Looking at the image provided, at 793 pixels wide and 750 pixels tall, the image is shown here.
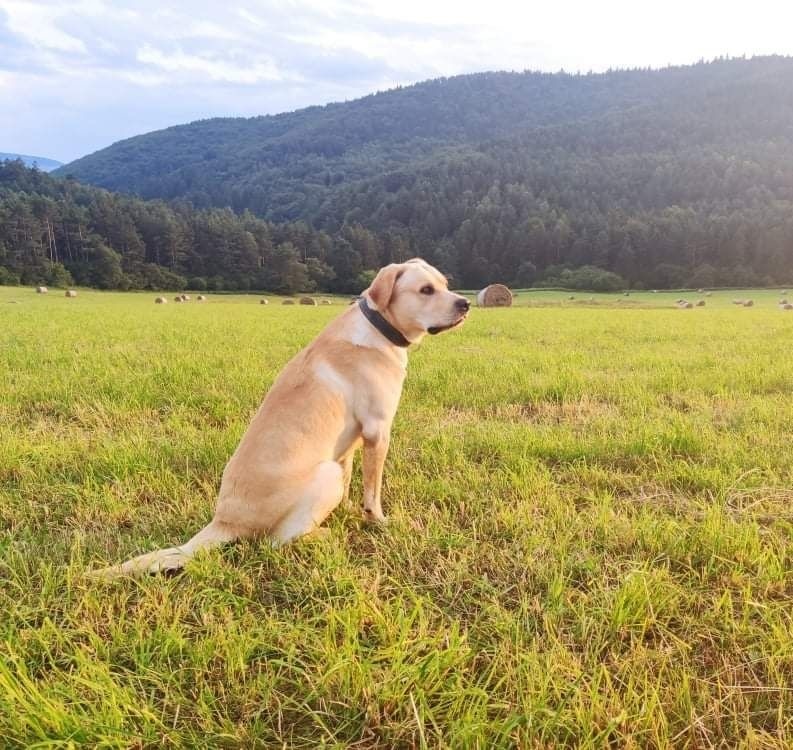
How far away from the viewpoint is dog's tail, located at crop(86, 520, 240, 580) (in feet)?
8.38

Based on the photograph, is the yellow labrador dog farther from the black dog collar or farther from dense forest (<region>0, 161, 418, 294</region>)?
dense forest (<region>0, 161, 418, 294</region>)

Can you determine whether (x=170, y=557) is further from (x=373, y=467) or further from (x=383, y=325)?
(x=383, y=325)

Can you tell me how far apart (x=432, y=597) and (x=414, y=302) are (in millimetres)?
2041

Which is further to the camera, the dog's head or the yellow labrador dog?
the dog's head

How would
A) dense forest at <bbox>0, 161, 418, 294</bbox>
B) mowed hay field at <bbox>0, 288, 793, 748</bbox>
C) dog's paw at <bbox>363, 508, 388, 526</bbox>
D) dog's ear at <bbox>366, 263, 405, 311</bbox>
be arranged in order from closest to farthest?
1. mowed hay field at <bbox>0, 288, 793, 748</bbox>
2. dog's paw at <bbox>363, 508, 388, 526</bbox>
3. dog's ear at <bbox>366, 263, 405, 311</bbox>
4. dense forest at <bbox>0, 161, 418, 294</bbox>

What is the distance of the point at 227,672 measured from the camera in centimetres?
199

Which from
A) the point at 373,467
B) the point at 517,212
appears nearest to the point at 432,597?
the point at 373,467

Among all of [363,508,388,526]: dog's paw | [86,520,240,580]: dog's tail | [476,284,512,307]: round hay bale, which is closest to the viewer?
[86,520,240,580]: dog's tail

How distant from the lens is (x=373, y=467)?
11.2 ft

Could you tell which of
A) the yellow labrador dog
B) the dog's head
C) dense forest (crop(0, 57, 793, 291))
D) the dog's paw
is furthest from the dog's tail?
dense forest (crop(0, 57, 793, 291))

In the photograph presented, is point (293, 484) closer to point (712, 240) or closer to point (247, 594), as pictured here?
point (247, 594)

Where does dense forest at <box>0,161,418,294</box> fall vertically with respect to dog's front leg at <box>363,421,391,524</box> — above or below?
above

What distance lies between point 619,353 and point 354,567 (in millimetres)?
8752

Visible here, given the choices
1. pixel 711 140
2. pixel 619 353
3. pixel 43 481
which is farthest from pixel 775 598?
pixel 711 140
